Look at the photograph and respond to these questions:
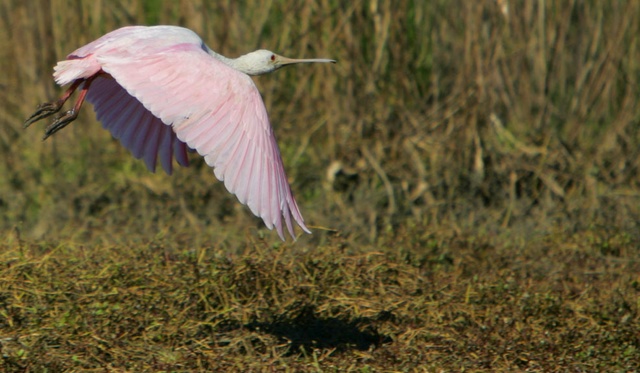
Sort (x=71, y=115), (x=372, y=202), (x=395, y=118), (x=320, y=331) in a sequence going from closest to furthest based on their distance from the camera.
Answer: (x=320, y=331) → (x=71, y=115) → (x=372, y=202) → (x=395, y=118)

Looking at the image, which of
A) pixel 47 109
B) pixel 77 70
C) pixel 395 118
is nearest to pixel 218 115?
pixel 77 70

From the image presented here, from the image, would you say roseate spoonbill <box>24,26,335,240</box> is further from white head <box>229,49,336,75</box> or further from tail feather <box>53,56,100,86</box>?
white head <box>229,49,336,75</box>

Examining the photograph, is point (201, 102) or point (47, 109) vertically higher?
point (201, 102)

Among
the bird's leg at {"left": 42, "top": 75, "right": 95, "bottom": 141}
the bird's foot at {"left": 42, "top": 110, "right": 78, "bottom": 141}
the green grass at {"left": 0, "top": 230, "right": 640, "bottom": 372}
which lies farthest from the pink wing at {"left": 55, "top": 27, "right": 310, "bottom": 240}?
the green grass at {"left": 0, "top": 230, "right": 640, "bottom": 372}

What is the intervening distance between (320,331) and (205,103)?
1034 millimetres

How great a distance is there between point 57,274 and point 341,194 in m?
2.49

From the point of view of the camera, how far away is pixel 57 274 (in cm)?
441

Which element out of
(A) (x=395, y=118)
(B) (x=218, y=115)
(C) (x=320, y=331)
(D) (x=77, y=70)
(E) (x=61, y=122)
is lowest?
(C) (x=320, y=331)

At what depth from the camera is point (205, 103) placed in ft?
13.4

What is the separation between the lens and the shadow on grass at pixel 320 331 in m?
4.25

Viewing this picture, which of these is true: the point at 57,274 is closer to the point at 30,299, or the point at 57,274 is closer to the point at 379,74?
the point at 30,299

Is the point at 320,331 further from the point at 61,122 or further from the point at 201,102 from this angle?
the point at 61,122

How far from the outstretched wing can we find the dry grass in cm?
57

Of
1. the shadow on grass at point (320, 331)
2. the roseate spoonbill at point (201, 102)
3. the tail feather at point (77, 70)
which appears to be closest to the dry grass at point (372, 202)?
the shadow on grass at point (320, 331)
